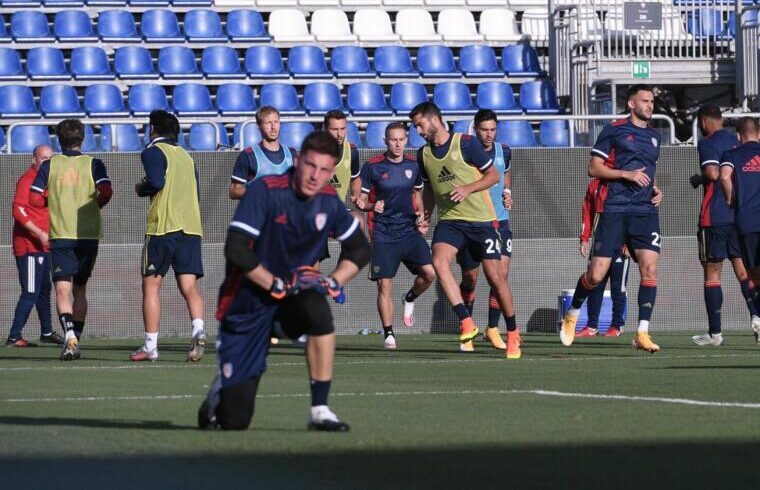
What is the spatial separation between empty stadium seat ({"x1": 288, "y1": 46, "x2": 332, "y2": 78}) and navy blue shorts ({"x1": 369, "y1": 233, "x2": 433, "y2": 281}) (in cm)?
952

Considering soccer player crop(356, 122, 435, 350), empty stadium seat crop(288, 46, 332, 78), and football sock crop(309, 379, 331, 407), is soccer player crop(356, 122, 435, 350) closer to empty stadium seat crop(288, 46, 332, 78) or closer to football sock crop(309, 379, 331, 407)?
football sock crop(309, 379, 331, 407)

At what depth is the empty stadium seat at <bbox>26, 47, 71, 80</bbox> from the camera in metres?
24.2

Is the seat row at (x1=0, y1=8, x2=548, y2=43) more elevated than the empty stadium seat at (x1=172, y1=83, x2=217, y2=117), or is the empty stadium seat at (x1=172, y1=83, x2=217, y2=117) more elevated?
the seat row at (x1=0, y1=8, x2=548, y2=43)

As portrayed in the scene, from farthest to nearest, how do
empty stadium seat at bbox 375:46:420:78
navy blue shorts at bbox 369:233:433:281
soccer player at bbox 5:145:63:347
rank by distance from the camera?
empty stadium seat at bbox 375:46:420:78
soccer player at bbox 5:145:63:347
navy blue shorts at bbox 369:233:433:281

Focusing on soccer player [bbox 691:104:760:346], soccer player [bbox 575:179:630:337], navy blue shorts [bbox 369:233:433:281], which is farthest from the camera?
soccer player [bbox 575:179:630:337]

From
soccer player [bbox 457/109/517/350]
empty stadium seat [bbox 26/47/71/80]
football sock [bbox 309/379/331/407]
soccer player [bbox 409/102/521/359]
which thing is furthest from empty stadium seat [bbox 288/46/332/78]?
football sock [bbox 309/379/331/407]

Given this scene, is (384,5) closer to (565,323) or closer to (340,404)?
(565,323)

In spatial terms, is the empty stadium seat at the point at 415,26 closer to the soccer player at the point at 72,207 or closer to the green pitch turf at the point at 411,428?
the soccer player at the point at 72,207

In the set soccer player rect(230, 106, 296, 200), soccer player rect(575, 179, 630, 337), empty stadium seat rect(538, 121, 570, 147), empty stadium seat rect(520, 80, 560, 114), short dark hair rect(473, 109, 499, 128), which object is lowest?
soccer player rect(575, 179, 630, 337)

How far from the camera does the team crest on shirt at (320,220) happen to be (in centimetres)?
760

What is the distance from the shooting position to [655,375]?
36.7ft

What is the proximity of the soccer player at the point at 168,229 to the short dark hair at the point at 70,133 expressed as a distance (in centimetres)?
88

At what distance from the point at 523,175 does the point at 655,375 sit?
9.72 metres

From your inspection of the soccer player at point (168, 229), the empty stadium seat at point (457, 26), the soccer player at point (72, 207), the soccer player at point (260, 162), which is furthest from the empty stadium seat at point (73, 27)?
the soccer player at point (168, 229)
